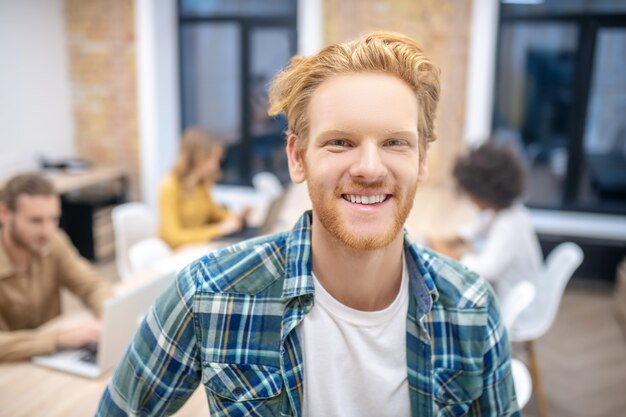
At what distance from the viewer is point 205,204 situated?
3.77 m

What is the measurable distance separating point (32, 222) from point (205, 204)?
1.46 meters

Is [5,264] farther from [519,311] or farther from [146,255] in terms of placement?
[519,311]

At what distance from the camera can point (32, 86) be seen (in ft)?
17.2

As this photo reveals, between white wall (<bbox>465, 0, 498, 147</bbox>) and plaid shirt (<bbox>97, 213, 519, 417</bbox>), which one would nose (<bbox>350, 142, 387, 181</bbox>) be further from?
white wall (<bbox>465, 0, 498, 147</bbox>)

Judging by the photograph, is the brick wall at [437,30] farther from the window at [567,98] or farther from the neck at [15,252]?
→ the neck at [15,252]

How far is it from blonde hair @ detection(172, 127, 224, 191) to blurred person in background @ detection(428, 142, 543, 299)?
1.43m

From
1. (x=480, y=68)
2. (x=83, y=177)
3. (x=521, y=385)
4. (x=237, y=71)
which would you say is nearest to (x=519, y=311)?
(x=521, y=385)

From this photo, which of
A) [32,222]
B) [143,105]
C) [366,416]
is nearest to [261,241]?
[366,416]

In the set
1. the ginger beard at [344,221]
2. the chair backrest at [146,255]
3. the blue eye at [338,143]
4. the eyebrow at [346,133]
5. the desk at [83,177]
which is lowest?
the chair backrest at [146,255]

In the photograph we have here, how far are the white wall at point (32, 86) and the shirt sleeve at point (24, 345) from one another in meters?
3.33

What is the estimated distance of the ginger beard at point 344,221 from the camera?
109 cm

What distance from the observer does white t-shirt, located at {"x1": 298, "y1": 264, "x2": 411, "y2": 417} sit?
113 cm

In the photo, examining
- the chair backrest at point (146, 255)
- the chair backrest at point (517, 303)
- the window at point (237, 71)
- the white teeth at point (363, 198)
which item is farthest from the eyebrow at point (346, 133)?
the window at point (237, 71)

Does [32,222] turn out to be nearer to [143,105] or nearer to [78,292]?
[78,292]
